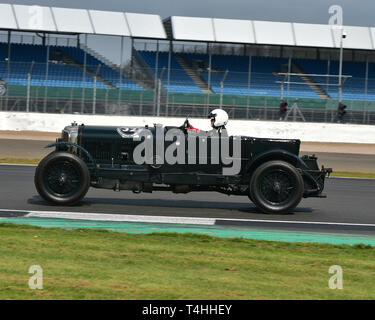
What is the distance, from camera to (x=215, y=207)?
11.0 metres

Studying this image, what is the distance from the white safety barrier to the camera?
2855 centimetres

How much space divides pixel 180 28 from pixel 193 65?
7.88 ft

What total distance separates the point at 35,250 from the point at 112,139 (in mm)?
3978

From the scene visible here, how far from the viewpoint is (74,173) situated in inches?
394

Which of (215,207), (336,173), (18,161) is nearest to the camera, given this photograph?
(215,207)

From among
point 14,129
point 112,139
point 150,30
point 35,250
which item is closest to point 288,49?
point 150,30

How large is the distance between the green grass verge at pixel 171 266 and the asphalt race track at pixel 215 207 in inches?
72.8

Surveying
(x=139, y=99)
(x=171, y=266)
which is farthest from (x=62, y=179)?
(x=139, y=99)

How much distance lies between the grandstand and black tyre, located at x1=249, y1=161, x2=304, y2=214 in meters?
19.2

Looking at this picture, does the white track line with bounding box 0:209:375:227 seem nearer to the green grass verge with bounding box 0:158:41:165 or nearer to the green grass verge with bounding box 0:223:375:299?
the green grass verge with bounding box 0:223:375:299

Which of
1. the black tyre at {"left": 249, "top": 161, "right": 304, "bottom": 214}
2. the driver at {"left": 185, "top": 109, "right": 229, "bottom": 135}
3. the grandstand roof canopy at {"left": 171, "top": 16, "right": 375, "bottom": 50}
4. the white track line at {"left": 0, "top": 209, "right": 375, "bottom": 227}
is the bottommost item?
the white track line at {"left": 0, "top": 209, "right": 375, "bottom": 227}

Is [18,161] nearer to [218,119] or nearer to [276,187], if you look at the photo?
[218,119]

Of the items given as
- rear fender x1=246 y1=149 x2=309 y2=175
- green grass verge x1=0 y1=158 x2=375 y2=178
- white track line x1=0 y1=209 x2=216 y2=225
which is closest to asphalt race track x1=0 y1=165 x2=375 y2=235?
white track line x1=0 y1=209 x2=216 y2=225
